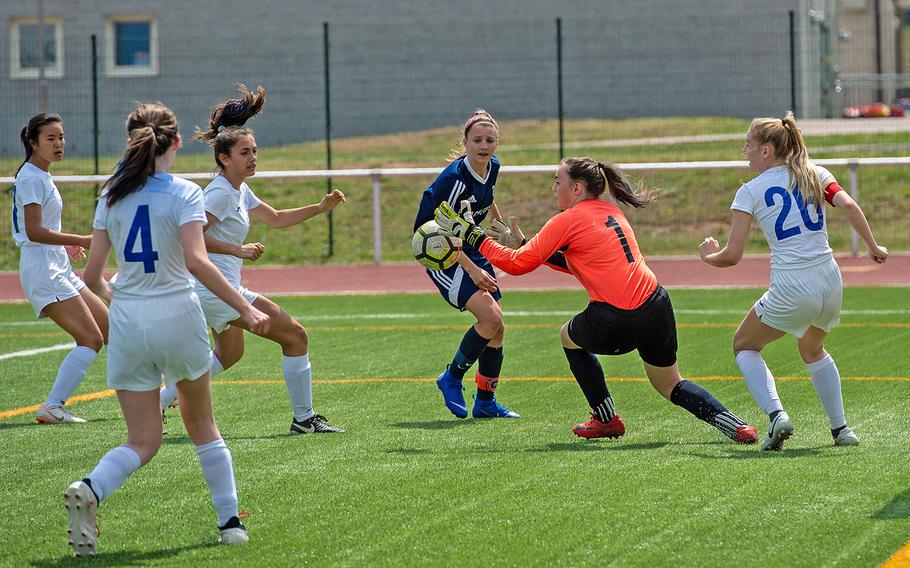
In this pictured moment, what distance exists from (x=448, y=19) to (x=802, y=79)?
9710 millimetres

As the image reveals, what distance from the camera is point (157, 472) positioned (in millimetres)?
6852

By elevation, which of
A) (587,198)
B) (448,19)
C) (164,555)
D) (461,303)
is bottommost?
(164,555)

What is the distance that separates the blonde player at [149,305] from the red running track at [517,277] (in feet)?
37.5

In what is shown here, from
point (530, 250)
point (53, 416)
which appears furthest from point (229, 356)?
point (530, 250)

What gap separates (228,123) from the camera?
7.98 metres

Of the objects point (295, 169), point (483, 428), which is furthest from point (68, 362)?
point (295, 169)

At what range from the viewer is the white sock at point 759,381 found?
23.2 ft

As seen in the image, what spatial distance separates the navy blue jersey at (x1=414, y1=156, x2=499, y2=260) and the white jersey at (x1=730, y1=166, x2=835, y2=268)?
2087 millimetres

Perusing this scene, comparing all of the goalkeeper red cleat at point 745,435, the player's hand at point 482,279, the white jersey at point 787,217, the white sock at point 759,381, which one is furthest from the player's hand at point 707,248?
the player's hand at point 482,279

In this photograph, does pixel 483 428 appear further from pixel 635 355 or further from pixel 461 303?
pixel 635 355

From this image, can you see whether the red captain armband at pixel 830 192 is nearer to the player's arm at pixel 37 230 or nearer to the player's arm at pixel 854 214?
the player's arm at pixel 854 214

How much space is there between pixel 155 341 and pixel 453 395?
3723mm

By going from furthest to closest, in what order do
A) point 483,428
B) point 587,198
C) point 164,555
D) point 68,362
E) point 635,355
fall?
point 635,355 < point 68,362 < point 483,428 < point 587,198 < point 164,555

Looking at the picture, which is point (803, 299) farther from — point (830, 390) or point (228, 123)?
point (228, 123)
